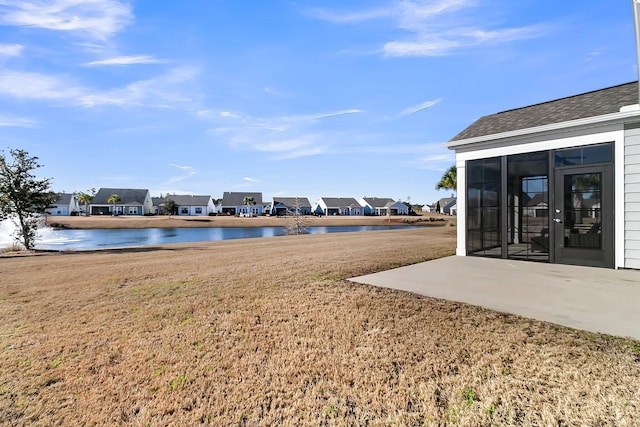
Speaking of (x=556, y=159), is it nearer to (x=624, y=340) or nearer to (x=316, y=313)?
(x=624, y=340)

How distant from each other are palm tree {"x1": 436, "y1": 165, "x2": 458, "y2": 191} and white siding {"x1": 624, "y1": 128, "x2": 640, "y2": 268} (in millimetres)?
15408

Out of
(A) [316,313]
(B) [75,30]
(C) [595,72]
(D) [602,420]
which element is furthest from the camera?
(C) [595,72]

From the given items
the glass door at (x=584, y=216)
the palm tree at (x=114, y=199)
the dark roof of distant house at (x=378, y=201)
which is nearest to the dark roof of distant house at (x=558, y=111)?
the glass door at (x=584, y=216)

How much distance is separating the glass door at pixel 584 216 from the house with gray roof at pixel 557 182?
0.7 inches

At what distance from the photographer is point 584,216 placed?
6477mm

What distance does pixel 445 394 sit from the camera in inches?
85.3

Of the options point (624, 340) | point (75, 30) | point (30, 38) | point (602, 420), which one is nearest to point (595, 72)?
point (624, 340)

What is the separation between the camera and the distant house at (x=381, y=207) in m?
68.3

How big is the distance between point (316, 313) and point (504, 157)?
6.95 metres

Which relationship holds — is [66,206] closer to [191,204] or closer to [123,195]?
[123,195]

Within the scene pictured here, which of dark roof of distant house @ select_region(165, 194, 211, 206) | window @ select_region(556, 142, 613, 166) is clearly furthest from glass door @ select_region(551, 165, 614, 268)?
dark roof of distant house @ select_region(165, 194, 211, 206)

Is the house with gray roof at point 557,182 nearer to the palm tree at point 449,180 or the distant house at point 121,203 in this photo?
the palm tree at point 449,180

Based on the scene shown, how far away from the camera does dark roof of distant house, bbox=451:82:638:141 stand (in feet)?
21.5

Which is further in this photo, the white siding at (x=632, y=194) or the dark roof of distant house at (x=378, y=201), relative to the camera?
the dark roof of distant house at (x=378, y=201)
